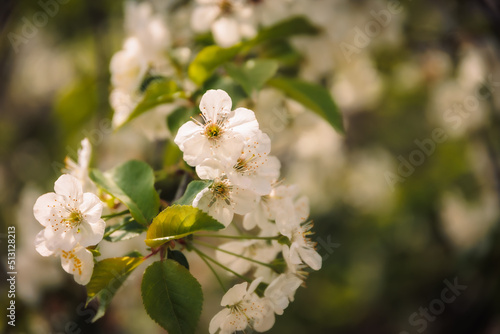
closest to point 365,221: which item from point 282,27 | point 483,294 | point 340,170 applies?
point 340,170

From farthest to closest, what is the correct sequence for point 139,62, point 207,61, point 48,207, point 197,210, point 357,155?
point 357,155, point 139,62, point 207,61, point 48,207, point 197,210

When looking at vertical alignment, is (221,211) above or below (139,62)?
below

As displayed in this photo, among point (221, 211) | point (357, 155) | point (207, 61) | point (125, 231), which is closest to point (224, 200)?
point (221, 211)

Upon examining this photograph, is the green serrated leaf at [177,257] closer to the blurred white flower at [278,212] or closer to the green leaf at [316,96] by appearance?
the blurred white flower at [278,212]

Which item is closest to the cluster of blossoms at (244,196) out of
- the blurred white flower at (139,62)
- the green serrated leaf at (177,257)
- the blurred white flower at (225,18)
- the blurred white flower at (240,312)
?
the blurred white flower at (240,312)

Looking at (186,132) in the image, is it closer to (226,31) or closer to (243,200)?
(243,200)

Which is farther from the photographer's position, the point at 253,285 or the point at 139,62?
the point at 139,62

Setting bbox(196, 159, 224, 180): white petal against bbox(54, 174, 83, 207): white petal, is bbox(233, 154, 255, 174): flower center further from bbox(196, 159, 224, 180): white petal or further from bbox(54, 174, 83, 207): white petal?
bbox(54, 174, 83, 207): white petal

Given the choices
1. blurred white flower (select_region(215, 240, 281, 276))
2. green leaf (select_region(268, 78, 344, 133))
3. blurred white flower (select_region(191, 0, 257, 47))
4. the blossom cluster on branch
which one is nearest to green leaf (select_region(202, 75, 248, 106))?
the blossom cluster on branch
